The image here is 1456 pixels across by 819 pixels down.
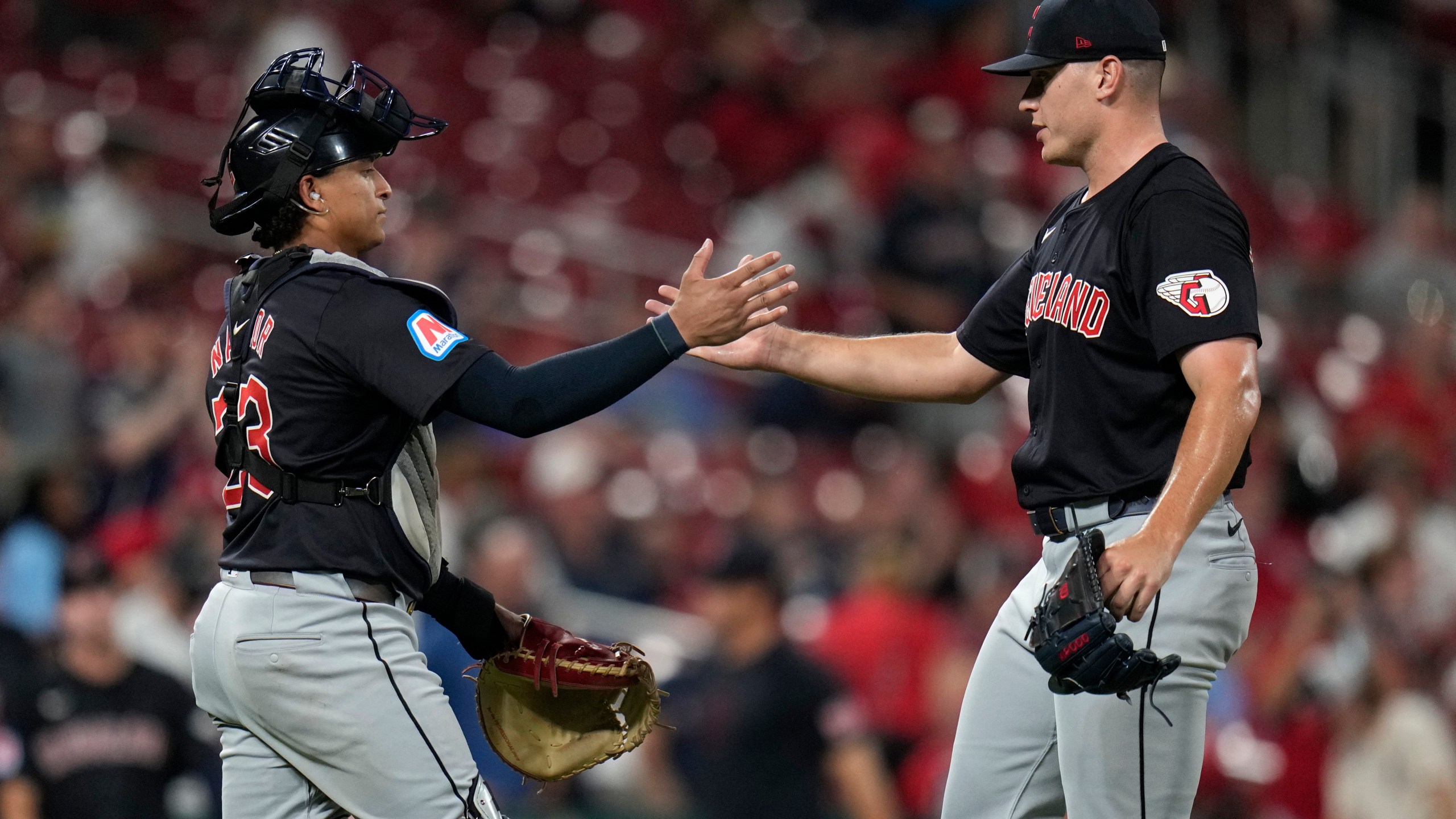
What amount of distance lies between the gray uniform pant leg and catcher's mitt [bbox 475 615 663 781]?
48 cm

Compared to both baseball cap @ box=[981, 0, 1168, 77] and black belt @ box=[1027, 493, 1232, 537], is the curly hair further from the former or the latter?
black belt @ box=[1027, 493, 1232, 537]

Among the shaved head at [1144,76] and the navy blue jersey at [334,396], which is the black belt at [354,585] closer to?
the navy blue jersey at [334,396]

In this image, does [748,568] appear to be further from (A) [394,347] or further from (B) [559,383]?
(A) [394,347]

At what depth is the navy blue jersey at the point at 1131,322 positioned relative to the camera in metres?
3.08

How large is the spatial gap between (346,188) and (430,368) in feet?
1.63

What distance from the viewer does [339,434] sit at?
3197 mm

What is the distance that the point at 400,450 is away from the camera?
3.31 meters

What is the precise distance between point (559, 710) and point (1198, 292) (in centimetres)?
166

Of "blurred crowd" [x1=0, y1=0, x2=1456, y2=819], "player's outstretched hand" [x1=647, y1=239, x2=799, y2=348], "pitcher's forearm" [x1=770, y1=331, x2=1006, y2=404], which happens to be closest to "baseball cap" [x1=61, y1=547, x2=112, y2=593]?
"blurred crowd" [x1=0, y1=0, x2=1456, y2=819]

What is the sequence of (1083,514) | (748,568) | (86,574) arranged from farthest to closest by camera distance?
(748,568) < (86,574) < (1083,514)

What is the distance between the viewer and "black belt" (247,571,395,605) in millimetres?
3201

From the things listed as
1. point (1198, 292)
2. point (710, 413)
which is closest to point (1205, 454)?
point (1198, 292)

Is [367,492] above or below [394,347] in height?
below

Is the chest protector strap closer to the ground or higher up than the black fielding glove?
higher up
